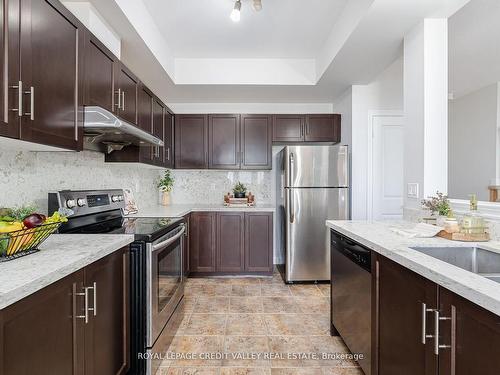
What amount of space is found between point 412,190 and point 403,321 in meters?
1.25

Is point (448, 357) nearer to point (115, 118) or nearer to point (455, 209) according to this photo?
point (455, 209)

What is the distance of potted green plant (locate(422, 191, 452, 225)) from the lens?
179 cm

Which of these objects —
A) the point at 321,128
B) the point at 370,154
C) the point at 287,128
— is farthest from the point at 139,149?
the point at 370,154

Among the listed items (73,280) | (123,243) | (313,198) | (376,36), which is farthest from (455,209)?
(73,280)

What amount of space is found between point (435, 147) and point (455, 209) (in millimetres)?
471

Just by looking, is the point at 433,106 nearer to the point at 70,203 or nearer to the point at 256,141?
the point at 256,141

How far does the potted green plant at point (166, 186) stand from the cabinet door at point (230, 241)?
0.90 metres

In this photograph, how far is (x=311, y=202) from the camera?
3439 mm

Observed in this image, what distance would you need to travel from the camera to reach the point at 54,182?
1945mm

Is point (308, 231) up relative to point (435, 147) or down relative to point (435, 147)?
down

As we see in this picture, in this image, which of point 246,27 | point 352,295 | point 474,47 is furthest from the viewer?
point 246,27

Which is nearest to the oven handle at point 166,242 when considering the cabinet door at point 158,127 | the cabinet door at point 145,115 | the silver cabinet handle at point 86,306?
the silver cabinet handle at point 86,306

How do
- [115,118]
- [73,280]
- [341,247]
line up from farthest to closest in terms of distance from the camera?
1. [341,247]
2. [115,118]
3. [73,280]

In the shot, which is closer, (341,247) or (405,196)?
(341,247)
